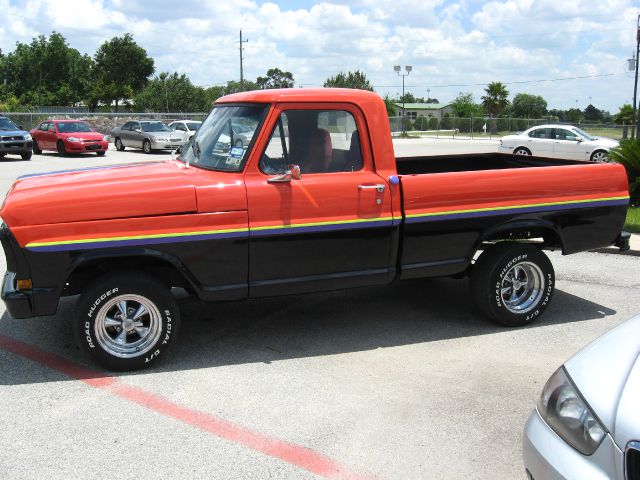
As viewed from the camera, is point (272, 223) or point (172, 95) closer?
point (272, 223)

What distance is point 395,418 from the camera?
13.4 feet

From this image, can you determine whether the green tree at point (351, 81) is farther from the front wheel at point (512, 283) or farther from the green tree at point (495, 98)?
the front wheel at point (512, 283)

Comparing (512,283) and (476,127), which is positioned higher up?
(476,127)

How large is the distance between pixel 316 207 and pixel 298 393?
55.6 inches

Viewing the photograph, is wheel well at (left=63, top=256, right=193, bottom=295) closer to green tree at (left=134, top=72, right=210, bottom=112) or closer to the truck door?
the truck door

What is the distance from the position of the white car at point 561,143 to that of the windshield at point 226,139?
711 inches

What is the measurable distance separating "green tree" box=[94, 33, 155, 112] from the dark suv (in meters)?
69.4

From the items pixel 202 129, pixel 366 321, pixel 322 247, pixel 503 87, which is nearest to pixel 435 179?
pixel 322 247

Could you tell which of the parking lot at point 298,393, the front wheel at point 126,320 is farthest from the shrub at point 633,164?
the front wheel at point 126,320

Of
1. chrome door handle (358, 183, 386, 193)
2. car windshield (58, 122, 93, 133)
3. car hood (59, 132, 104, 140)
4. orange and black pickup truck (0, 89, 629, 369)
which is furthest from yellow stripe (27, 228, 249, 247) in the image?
car windshield (58, 122, 93, 133)

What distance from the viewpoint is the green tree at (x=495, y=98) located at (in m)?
80.3

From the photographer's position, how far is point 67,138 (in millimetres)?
25344

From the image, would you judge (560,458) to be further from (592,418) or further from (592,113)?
(592,113)

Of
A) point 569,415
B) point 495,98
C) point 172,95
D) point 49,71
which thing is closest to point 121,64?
point 49,71
